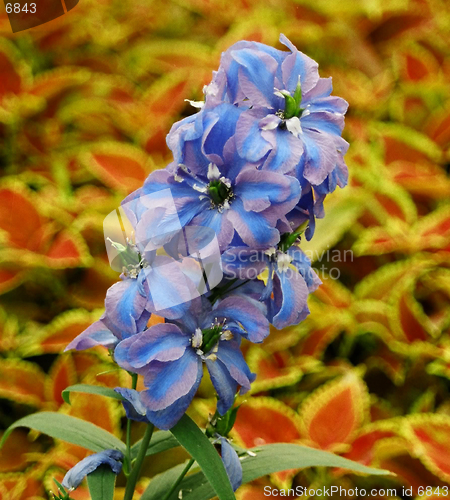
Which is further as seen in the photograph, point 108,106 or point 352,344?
point 108,106

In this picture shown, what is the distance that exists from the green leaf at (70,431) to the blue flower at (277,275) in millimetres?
284

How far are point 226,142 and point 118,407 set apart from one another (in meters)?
0.70

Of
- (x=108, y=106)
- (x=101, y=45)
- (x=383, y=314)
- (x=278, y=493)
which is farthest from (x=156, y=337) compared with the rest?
(x=101, y=45)

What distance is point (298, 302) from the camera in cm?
55

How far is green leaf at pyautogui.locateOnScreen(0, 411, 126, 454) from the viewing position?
0.67 metres

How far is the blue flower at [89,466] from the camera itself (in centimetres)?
61

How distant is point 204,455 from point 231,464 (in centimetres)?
8

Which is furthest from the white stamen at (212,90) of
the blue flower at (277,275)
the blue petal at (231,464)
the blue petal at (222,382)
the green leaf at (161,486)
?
the green leaf at (161,486)

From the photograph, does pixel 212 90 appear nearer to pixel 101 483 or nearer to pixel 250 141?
pixel 250 141

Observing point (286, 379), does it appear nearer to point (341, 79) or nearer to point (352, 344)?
point (352, 344)

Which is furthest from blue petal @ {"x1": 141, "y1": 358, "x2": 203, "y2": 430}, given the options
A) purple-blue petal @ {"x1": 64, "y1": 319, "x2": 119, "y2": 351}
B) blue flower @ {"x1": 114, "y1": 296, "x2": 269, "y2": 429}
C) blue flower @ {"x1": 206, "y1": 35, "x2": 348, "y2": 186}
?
blue flower @ {"x1": 206, "y1": 35, "x2": 348, "y2": 186}

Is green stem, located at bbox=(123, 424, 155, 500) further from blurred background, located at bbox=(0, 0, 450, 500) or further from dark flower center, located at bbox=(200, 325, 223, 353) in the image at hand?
blurred background, located at bbox=(0, 0, 450, 500)

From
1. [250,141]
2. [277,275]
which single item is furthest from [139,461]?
[250,141]

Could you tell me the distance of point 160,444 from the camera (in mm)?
695
